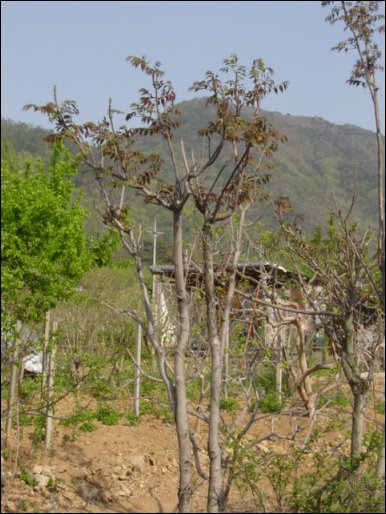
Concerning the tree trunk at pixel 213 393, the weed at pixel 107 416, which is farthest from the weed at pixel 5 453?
the weed at pixel 107 416

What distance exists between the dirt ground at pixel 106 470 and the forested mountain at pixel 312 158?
34438 millimetres

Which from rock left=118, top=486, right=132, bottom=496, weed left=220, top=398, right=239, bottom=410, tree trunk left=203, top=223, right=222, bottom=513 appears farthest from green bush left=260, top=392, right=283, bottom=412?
tree trunk left=203, top=223, right=222, bottom=513

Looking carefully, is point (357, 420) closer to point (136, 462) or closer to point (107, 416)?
point (136, 462)

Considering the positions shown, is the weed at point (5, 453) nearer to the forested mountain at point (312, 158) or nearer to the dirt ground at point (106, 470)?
the dirt ground at point (106, 470)

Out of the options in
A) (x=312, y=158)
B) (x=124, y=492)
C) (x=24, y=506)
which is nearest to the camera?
(x=24, y=506)

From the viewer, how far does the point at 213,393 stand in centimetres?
563

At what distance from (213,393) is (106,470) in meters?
3.04

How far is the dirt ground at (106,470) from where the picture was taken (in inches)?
280

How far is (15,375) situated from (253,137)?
3.92 m

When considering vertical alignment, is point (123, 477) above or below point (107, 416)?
below

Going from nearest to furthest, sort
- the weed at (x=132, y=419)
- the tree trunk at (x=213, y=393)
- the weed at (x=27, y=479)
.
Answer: the tree trunk at (x=213, y=393), the weed at (x=27, y=479), the weed at (x=132, y=419)

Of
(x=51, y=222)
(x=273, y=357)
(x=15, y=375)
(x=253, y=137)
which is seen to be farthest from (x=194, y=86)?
(x=273, y=357)

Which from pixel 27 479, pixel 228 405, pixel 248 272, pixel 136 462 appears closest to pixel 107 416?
pixel 136 462

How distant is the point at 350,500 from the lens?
571cm
